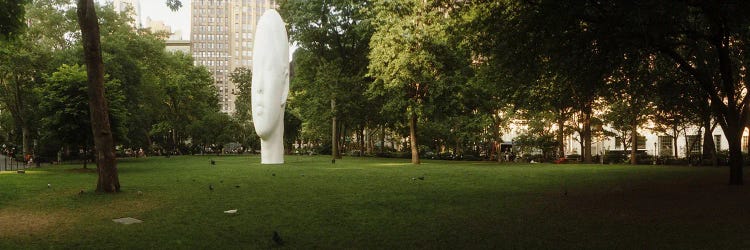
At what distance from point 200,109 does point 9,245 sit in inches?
2381

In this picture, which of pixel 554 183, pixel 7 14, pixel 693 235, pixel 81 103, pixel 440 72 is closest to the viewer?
pixel 693 235

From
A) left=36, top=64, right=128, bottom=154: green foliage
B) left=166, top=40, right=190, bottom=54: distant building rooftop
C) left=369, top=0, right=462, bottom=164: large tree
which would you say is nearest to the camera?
left=36, top=64, right=128, bottom=154: green foliage

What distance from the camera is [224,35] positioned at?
183 m

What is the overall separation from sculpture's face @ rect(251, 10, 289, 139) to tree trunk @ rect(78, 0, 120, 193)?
17968mm

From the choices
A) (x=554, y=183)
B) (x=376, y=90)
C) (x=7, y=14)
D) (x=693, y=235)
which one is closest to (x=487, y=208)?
(x=693, y=235)

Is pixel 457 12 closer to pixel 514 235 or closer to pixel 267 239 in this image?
pixel 514 235

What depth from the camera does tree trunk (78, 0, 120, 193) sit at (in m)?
14.3

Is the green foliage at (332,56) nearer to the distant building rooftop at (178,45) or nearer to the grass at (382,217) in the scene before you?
the grass at (382,217)

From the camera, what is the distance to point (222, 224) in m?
9.21

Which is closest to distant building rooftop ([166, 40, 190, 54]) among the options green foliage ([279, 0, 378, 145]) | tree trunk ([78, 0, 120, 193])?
green foliage ([279, 0, 378, 145])

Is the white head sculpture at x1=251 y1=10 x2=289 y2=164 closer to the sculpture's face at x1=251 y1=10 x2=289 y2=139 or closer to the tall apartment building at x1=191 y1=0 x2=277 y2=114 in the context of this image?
the sculpture's face at x1=251 y1=10 x2=289 y2=139

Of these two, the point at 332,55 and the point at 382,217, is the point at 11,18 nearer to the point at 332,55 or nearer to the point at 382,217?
the point at 382,217

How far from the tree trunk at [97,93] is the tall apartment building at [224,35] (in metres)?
172

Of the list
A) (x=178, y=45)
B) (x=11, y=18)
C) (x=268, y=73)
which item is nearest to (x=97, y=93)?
→ (x=11, y=18)
